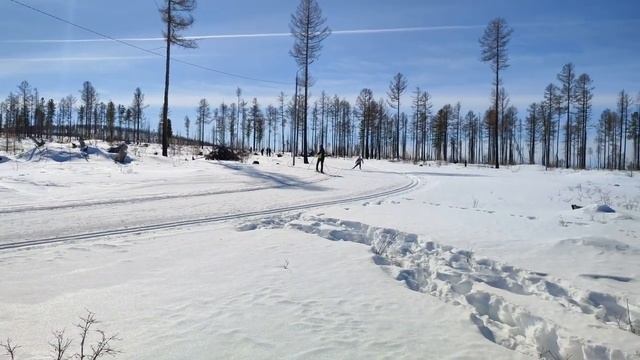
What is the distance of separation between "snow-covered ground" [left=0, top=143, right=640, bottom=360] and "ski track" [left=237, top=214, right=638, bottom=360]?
0.07 ft

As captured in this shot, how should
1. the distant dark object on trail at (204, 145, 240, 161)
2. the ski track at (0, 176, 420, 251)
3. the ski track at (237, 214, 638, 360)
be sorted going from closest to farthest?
the ski track at (237, 214, 638, 360)
the ski track at (0, 176, 420, 251)
the distant dark object on trail at (204, 145, 240, 161)

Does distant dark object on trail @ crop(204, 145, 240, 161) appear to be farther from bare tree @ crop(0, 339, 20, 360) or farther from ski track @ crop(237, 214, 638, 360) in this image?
bare tree @ crop(0, 339, 20, 360)

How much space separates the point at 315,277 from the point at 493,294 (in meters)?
2.23

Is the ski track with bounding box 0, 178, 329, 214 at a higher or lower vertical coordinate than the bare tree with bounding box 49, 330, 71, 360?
higher

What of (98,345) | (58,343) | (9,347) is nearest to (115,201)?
(58,343)

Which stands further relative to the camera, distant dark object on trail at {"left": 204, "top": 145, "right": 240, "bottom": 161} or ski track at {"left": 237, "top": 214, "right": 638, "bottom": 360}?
distant dark object on trail at {"left": 204, "top": 145, "right": 240, "bottom": 161}

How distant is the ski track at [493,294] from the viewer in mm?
4133

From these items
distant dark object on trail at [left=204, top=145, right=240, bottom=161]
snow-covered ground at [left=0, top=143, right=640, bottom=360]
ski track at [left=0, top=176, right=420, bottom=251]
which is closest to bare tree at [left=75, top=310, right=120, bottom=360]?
snow-covered ground at [left=0, top=143, right=640, bottom=360]

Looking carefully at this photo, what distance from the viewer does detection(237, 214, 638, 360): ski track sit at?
4.13 metres

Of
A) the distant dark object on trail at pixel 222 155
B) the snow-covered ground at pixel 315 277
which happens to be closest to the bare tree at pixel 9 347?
the snow-covered ground at pixel 315 277

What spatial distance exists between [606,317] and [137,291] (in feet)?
17.3

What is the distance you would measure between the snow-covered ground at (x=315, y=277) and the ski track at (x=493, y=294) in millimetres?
22

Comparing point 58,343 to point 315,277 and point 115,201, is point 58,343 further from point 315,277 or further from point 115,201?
point 115,201

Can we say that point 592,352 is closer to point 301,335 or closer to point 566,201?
point 301,335
